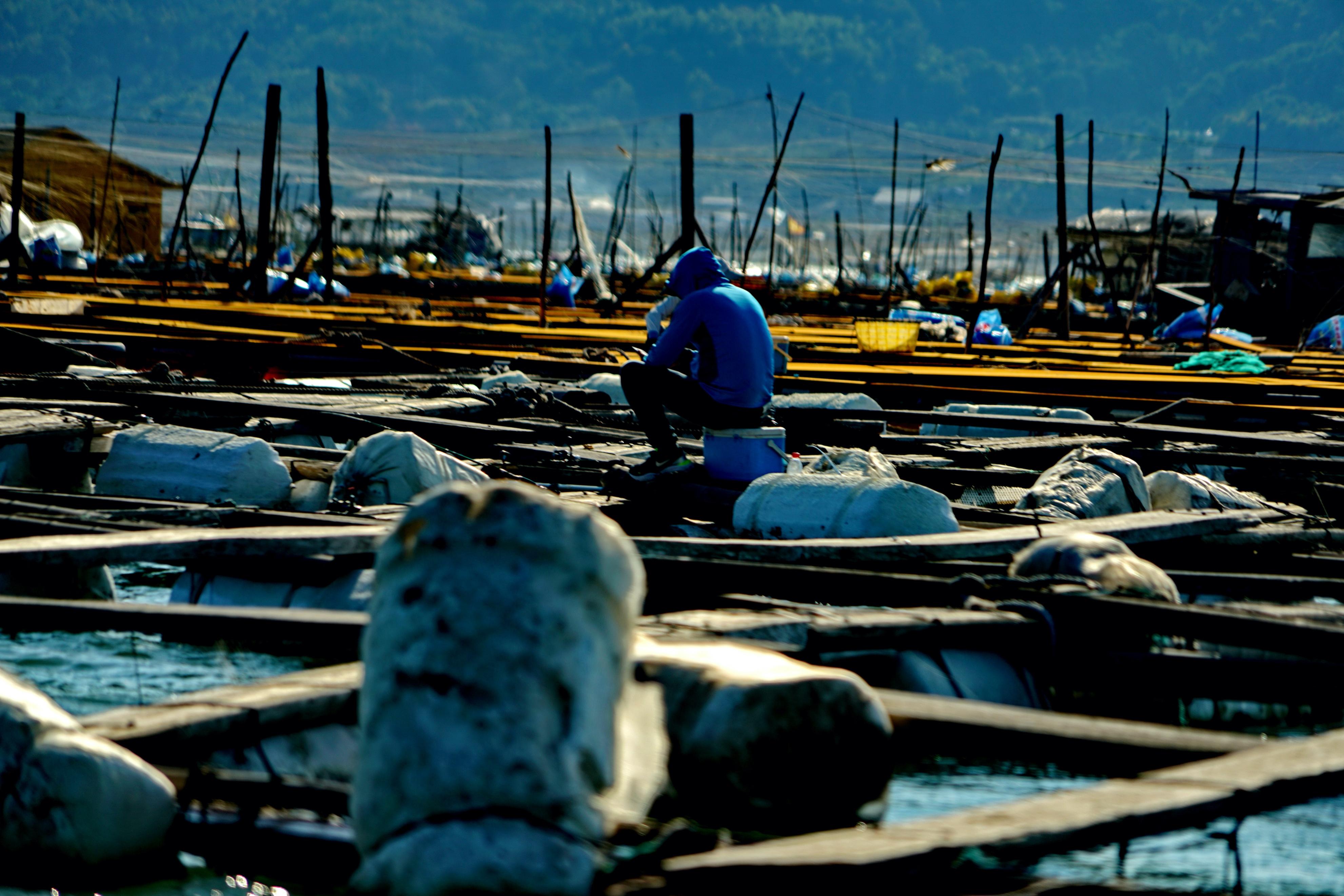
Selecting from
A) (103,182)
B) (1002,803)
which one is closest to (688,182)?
(1002,803)

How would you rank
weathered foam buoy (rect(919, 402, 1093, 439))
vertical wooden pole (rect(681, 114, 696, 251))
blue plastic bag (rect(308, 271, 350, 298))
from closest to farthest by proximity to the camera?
weathered foam buoy (rect(919, 402, 1093, 439))
vertical wooden pole (rect(681, 114, 696, 251))
blue plastic bag (rect(308, 271, 350, 298))

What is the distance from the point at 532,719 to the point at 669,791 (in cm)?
61

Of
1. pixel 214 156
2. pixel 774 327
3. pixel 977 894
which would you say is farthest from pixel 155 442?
pixel 214 156

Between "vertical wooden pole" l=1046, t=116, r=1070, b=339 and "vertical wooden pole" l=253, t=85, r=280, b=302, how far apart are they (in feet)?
36.1

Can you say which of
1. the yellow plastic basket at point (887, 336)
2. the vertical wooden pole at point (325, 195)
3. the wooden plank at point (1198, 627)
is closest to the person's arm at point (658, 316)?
the wooden plank at point (1198, 627)

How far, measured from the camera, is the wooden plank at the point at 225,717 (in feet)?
10.5

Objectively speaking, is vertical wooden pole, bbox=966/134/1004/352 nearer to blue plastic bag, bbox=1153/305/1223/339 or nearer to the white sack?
blue plastic bag, bbox=1153/305/1223/339

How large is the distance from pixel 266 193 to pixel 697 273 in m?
15.4

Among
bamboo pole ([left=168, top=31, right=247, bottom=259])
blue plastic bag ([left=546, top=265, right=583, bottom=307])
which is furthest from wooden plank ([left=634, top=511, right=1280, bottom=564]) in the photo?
blue plastic bag ([left=546, top=265, right=583, bottom=307])

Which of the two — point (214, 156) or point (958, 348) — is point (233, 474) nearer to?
point (958, 348)

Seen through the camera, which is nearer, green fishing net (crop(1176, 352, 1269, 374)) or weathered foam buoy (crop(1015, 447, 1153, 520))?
weathered foam buoy (crop(1015, 447, 1153, 520))

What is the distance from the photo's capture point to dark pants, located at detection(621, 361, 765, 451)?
7441 millimetres

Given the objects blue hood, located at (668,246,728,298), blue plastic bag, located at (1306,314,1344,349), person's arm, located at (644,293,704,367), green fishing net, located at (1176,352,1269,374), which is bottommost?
green fishing net, located at (1176,352,1269,374)

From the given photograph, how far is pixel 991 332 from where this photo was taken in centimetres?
2212
